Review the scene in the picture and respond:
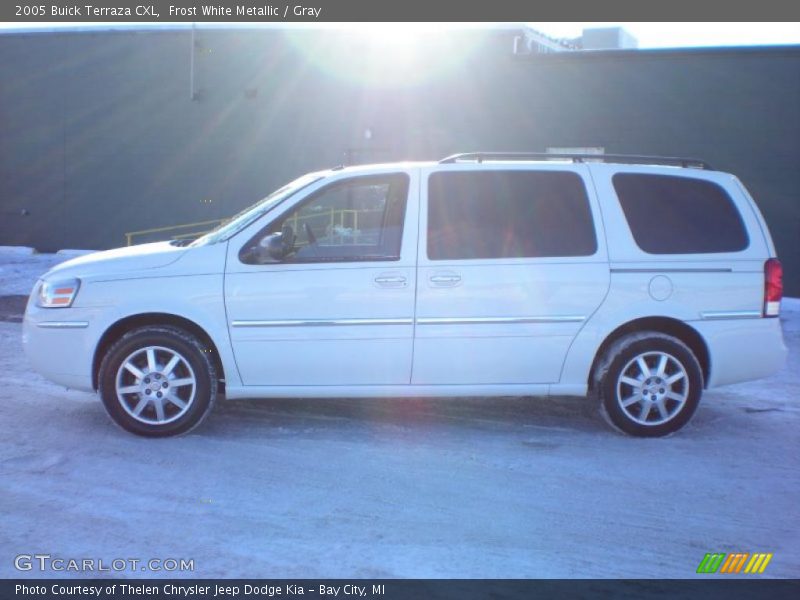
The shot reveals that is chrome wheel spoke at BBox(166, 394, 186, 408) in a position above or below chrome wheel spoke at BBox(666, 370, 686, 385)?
below

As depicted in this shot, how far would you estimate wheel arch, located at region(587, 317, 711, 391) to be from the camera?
20.3 feet

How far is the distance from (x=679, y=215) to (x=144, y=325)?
3870mm

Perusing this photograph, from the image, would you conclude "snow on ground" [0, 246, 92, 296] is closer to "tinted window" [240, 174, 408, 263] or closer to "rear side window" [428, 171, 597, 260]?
"tinted window" [240, 174, 408, 263]

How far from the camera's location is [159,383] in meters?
5.95

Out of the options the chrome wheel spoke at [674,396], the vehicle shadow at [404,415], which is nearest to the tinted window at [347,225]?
the vehicle shadow at [404,415]

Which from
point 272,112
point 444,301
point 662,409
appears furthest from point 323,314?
point 272,112

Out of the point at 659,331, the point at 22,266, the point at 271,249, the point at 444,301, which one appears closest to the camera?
Result: the point at 271,249

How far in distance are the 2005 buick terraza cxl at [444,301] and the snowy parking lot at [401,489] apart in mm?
376

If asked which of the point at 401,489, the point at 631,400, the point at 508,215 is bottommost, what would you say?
the point at 401,489

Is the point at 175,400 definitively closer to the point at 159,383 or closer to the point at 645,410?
the point at 159,383

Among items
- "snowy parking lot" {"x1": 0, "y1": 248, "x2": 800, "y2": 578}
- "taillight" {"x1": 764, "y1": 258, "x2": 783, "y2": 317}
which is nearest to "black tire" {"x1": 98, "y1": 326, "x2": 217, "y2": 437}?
"snowy parking lot" {"x1": 0, "y1": 248, "x2": 800, "y2": 578}

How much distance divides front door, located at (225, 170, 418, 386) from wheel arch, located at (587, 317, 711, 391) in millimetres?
1363
